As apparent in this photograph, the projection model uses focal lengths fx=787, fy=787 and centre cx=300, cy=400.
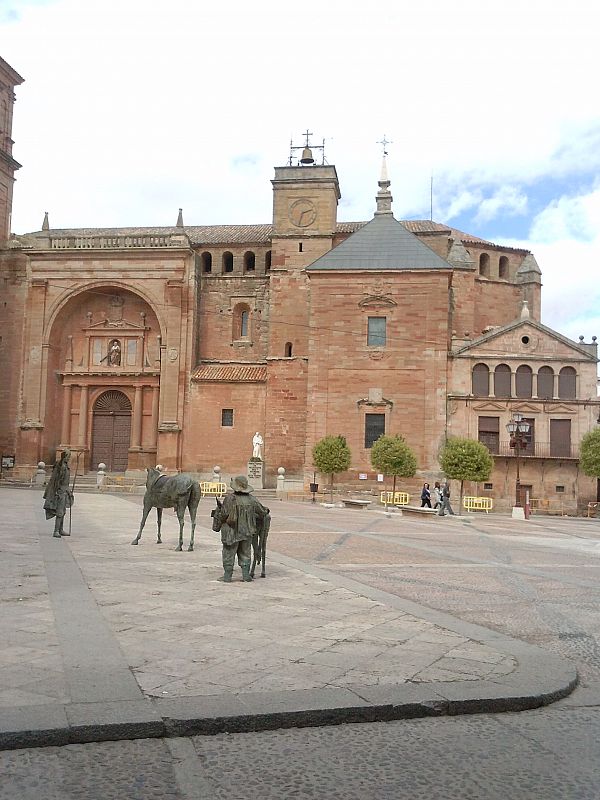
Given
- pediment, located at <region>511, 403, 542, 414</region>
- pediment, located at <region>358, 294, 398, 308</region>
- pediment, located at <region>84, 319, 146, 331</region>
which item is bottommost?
pediment, located at <region>511, 403, 542, 414</region>

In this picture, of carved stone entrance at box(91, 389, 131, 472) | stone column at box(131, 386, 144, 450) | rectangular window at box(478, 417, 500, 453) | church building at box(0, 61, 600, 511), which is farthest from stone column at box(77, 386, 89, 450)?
rectangular window at box(478, 417, 500, 453)

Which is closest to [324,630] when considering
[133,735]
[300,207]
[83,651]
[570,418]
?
[83,651]

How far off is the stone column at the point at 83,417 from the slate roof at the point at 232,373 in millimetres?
6626

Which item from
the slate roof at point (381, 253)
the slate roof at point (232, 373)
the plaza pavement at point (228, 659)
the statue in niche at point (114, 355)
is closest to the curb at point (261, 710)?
the plaza pavement at point (228, 659)

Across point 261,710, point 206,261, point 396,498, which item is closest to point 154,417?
point 206,261

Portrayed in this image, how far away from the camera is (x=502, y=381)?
38438mm

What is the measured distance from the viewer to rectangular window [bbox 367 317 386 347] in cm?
3884

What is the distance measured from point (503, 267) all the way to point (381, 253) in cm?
1170

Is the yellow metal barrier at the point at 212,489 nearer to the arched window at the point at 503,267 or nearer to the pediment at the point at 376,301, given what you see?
the pediment at the point at 376,301

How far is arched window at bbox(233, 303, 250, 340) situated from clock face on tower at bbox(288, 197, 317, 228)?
5515mm

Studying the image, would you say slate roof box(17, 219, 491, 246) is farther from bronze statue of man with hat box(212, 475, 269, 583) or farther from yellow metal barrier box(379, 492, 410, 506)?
bronze statue of man with hat box(212, 475, 269, 583)

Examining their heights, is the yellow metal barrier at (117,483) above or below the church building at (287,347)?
below

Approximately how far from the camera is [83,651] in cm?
618

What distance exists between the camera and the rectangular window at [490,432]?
3797 centimetres
